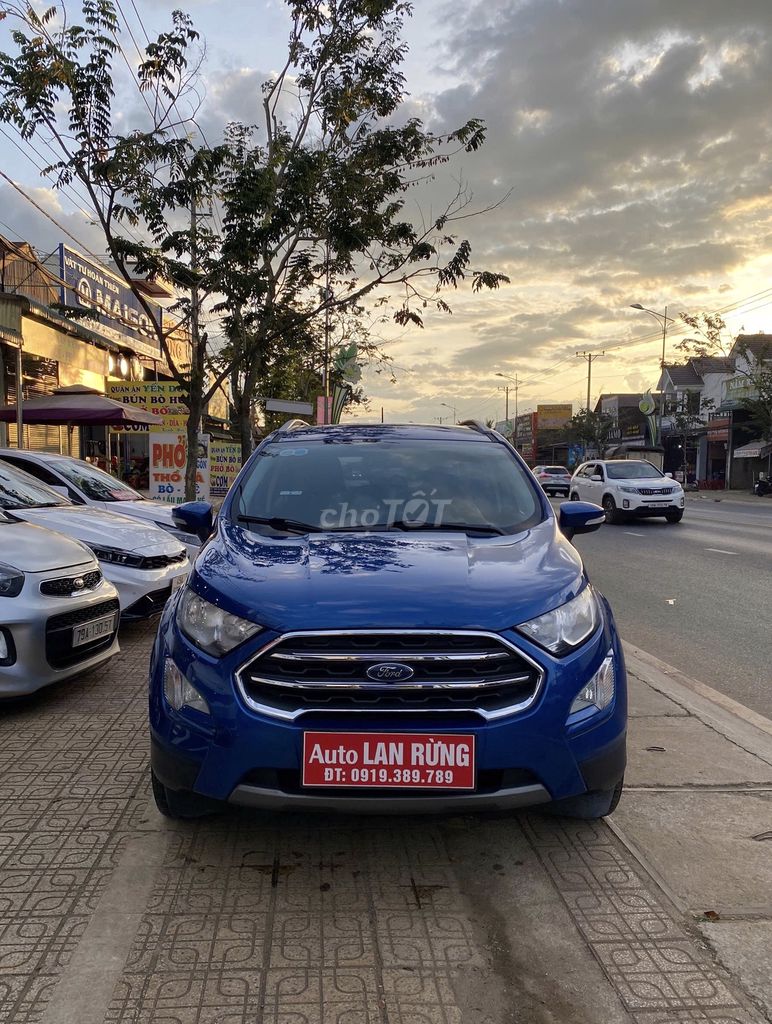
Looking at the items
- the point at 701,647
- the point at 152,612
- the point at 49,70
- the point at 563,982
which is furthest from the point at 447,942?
the point at 49,70

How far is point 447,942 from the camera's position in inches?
96.7

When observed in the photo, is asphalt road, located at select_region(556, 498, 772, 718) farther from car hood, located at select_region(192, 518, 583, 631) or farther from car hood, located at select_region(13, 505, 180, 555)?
car hood, located at select_region(13, 505, 180, 555)

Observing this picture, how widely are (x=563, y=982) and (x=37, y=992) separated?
1.46 meters

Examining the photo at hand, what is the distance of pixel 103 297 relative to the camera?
72.1 feet

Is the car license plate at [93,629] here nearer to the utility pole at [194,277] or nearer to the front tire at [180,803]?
the front tire at [180,803]

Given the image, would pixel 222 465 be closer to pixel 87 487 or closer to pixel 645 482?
pixel 87 487

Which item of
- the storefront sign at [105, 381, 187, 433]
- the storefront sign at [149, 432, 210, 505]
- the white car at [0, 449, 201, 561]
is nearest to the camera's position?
the white car at [0, 449, 201, 561]

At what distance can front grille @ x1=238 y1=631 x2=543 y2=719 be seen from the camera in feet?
8.37

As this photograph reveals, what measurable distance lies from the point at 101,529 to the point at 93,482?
7.55 feet

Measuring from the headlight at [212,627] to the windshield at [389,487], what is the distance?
0.80 meters

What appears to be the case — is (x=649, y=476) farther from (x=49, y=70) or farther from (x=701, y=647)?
(x=49, y=70)

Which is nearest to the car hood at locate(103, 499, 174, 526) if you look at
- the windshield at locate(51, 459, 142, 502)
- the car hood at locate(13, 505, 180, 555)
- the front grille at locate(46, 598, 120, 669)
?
the windshield at locate(51, 459, 142, 502)

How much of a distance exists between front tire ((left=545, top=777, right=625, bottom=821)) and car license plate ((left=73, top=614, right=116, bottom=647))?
9.53 feet

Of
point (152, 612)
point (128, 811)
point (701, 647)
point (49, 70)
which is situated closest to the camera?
point (128, 811)
